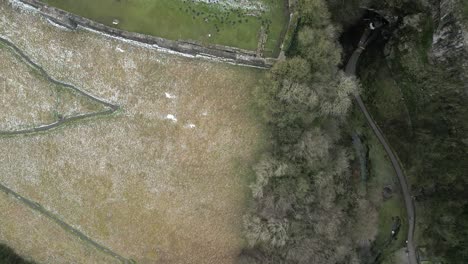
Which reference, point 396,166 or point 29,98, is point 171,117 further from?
point 396,166

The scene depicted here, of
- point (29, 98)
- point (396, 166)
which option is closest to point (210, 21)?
point (29, 98)

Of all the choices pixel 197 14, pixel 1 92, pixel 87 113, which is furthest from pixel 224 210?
pixel 1 92

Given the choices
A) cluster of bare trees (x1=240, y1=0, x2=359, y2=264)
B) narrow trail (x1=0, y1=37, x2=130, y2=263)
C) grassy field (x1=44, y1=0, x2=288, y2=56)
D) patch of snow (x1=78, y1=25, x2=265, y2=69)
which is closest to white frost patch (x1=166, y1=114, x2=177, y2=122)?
narrow trail (x1=0, y1=37, x2=130, y2=263)

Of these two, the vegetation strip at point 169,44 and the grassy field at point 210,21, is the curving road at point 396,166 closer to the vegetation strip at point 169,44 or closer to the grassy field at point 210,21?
the grassy field at point 210,21

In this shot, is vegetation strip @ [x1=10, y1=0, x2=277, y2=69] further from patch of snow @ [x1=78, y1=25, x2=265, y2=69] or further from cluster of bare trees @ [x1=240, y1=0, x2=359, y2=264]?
cluster of bare trees @ [x1=240, y1=0, x2=359, y2=264]

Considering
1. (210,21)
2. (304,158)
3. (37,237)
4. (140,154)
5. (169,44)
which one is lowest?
(37,237)

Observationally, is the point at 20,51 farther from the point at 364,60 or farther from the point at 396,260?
the point at 396,260

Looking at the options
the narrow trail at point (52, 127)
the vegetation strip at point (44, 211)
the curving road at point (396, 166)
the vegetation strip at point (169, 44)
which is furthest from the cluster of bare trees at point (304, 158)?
the vegetation strip at point (44, 211)
